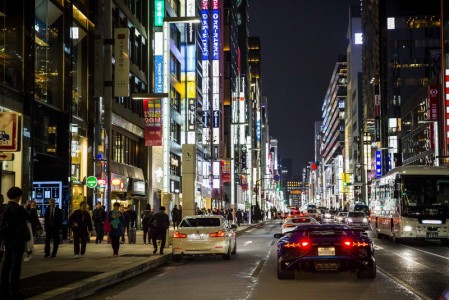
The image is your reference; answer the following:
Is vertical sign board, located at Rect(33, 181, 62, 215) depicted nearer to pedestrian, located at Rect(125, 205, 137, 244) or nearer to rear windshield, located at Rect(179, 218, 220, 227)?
pedestrian, located at Rect(125, 205, 137, 244)

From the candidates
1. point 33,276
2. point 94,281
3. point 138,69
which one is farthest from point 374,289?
point 138,69

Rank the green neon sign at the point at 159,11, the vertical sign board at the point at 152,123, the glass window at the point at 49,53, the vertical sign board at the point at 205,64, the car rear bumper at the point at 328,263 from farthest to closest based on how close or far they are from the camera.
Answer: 1. the vertical sign board at the point at 205,64
2. the green neon sign at the point at 159,11
3. the vertical sign board at the point at 152,123
4. the glass window at the point at 49,53
5. the car rear bumper at the point at 328,263

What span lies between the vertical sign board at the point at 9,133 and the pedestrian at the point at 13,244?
3.50 ft

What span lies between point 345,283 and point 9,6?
17.9m

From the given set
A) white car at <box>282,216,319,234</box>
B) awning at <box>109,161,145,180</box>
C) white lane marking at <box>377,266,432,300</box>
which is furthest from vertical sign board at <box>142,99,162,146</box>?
white lane marking at <box>377,266,432,300</box>

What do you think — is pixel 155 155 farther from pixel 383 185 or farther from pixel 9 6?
pixel 9 6

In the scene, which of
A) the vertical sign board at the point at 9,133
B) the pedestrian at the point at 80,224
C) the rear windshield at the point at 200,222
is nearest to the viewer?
the vertical sign board at the point at 9,133

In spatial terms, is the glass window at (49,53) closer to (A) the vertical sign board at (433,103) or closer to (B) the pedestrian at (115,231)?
(B) the pedestrian at (115,231)

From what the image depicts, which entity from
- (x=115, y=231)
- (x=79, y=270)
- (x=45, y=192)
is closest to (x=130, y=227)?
(x=45, y=192)

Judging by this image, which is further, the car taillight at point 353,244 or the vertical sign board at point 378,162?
the vertical sign board at point 378,162

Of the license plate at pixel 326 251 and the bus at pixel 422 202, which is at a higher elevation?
the bus at pixel 422 202

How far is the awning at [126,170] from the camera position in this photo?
43.2 m

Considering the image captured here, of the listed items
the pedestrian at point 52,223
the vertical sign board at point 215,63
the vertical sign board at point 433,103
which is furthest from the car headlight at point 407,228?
the vertical sign board at point 215,63

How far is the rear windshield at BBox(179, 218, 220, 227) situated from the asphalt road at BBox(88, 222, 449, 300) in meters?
A: 2.03
